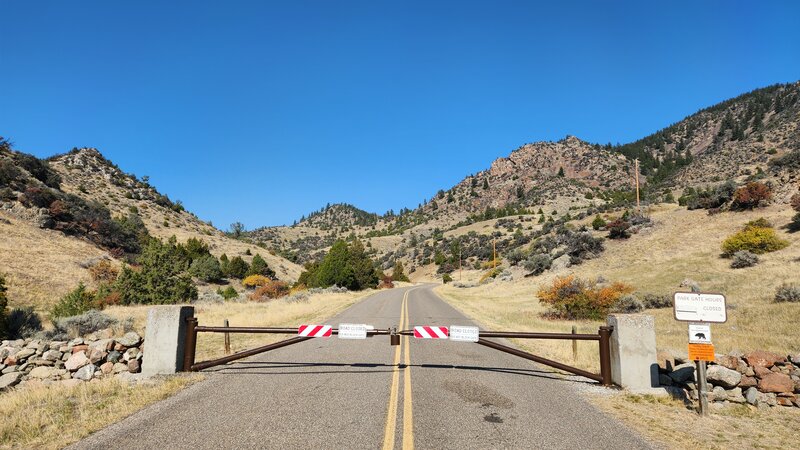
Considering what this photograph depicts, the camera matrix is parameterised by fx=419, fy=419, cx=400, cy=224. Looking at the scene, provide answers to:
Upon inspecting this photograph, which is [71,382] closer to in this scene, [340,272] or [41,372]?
[41,372]

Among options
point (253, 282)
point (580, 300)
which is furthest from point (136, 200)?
point (580, 300)

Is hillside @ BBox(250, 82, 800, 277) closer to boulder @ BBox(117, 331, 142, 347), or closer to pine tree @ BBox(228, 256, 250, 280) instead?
pine tree @ BBox(228, 256, 250, 280)

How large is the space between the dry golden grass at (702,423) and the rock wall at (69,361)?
10067mm

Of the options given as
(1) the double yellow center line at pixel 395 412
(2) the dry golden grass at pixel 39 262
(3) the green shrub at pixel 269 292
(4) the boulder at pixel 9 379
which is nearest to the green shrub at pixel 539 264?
(3) the green shrub at pixel 269 292

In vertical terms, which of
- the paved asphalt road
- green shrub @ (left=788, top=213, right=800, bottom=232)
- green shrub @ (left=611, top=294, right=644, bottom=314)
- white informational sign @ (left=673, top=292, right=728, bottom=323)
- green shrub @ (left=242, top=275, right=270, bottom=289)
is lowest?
the paved asphalt road

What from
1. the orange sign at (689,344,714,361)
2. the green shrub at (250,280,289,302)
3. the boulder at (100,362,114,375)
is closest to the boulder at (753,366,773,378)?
the orange sign at (689,344,714,361)

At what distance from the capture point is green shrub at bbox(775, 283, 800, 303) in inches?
701

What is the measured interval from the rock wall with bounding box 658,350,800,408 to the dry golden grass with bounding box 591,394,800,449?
0.89 ft

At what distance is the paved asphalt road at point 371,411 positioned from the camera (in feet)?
18.3

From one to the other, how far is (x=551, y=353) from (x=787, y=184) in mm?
43261

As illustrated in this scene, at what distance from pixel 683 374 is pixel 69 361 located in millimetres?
13656

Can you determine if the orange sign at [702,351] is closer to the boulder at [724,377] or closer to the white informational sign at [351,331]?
the boulder at [724,377]

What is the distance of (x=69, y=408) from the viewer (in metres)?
6.88

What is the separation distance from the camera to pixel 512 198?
16038 centimetres
